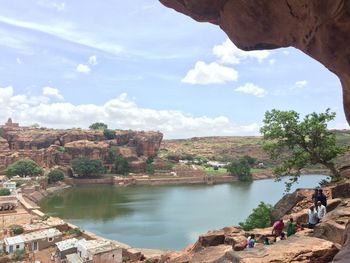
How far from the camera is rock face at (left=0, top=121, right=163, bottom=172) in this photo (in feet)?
294

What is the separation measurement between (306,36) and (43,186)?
69.5 metres

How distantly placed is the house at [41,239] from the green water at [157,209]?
22.2 feet

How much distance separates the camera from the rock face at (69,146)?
8956 centimetres

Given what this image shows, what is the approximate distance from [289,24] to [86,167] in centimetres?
7712

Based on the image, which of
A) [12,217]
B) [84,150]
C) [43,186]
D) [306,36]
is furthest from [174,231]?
[84,150]

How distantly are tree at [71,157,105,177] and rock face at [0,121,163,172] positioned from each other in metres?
5.87

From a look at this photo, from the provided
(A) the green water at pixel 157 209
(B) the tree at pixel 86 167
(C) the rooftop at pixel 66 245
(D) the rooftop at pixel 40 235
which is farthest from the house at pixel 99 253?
(B) the tree at pixel 86 167

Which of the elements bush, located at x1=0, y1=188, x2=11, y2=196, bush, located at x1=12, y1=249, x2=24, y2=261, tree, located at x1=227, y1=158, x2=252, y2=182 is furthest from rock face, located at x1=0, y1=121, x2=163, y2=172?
bush, located at x1=12, y1=249, x2=24, y2=261

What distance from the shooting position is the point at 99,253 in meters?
27.7

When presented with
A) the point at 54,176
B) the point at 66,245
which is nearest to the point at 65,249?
the point at 66,245

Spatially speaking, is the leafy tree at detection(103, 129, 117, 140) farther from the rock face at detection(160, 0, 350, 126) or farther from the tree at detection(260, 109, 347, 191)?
the rock face at detection(160, 0, 350, 126)

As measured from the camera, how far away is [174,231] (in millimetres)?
39844

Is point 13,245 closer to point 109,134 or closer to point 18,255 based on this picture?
point 18,255

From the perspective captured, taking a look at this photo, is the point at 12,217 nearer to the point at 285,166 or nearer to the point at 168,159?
the point at 285,166
